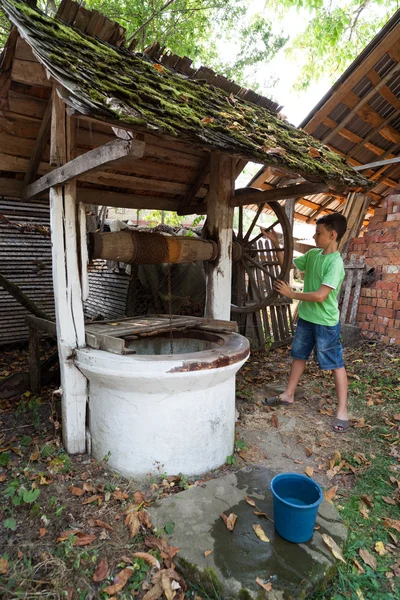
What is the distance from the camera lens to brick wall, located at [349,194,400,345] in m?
6.54

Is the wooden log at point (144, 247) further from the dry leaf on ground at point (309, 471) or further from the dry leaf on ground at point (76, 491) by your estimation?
the dry leaf on ground at point (309, 471)

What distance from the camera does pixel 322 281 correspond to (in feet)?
12.5

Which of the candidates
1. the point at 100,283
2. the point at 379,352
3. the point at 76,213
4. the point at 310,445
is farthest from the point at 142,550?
the point at 100,283

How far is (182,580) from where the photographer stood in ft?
6.68

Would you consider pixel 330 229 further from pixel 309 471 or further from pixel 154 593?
pixel 154 593

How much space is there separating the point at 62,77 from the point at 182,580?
111 inches

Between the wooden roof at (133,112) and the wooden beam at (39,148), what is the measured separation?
1.9 inches

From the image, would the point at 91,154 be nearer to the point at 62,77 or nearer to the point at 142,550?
the point at 62,77

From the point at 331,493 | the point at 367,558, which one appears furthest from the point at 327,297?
the point at 367,558

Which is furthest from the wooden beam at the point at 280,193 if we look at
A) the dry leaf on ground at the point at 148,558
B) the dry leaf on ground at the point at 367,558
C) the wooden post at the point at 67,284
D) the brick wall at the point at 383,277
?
the brick wall at the point at 383,277

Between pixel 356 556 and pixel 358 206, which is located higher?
pixel 358 206

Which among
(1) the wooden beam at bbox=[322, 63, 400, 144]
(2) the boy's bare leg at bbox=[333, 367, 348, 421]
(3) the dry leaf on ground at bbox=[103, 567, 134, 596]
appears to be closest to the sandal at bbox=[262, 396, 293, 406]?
(2) the boy's bare leg at bbox=[333, 367, 348, 421]

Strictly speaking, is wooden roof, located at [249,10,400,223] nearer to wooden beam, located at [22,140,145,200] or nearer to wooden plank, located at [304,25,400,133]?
wooden plank, located at [304,25,400,133]

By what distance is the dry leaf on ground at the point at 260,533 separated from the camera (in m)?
2.20
